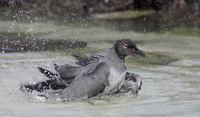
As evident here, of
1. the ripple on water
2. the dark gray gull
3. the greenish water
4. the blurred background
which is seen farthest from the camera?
the ripple on water

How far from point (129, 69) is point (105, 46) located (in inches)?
67.6

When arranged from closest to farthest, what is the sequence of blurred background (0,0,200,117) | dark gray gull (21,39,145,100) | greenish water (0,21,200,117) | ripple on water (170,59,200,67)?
greenish water (0,21,200,117) → blurred background (0,0,200,117) → dark gray gull (21,39,145,100) → ripple on water (170,59,200,67)

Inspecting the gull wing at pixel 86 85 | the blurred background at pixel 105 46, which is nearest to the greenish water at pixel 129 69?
the blurred background at pixel 105 46

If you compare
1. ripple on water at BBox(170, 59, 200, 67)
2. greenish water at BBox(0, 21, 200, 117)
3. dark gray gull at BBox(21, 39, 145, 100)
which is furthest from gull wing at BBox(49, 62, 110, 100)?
ripple on water at BBox(170, 59, 200, 67)

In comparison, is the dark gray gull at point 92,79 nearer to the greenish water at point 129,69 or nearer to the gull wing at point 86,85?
the gull wing at point 86,85

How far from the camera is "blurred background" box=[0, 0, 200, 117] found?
7.13m

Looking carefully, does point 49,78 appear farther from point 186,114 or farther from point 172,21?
point 172,21

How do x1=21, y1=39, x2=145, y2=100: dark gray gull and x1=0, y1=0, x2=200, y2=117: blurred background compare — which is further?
x1=21, y1=39, x2=145, y2=100: dark gray gull

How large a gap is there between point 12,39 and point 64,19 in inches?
86.1

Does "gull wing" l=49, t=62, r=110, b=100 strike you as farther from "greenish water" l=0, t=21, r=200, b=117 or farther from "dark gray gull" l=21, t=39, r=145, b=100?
"greenish water" l=0, t=21, r=200, b=117

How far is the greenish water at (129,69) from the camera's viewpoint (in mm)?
6961

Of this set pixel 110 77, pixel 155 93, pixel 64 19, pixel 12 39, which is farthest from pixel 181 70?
pixel 64 19

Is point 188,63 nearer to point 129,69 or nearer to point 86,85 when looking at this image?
point 129,69

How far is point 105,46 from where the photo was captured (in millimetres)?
10758
